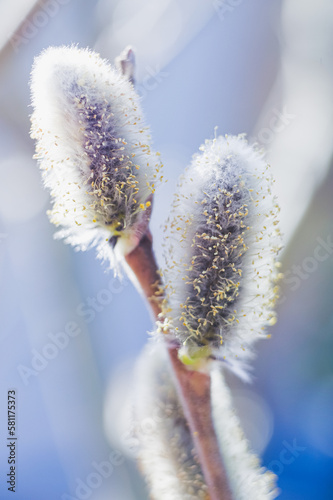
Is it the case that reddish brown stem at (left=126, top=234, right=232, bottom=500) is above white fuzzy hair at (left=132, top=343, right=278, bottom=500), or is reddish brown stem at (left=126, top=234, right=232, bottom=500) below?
above

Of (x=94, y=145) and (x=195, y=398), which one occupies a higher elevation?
(x=94, y=145)

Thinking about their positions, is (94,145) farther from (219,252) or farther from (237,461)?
(237,461)

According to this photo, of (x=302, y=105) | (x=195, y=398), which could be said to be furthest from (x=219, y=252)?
(x=302, y=105)

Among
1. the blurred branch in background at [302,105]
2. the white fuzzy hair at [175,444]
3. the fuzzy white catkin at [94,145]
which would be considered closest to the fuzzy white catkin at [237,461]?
the white fuzzy hair at [175,444]

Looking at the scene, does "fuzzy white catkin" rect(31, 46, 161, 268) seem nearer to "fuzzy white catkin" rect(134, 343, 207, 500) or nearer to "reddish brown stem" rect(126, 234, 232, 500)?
"reddish brown stem" rect(126, 234, 232, 500)

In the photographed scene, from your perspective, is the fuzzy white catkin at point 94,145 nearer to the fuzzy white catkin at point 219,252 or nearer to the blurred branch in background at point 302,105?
the fuzzy white catkin at point 219,252

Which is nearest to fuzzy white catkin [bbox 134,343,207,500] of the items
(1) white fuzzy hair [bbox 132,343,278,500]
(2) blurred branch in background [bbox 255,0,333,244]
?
(1) white fuzzy hair [bbox 132,343,278,500]

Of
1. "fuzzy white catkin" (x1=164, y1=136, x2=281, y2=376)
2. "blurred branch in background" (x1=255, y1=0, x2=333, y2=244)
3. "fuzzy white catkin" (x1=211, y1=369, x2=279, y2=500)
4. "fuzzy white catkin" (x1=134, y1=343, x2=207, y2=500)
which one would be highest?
"blurred branch in background" (x1=255, y1=0, x2=333, y2=244)
